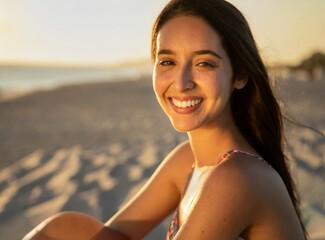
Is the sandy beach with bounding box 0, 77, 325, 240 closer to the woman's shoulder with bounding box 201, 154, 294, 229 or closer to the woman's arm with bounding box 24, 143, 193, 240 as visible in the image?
the woman's arm with bounding box 24, 143, 193, 240

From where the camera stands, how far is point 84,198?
3768 mm

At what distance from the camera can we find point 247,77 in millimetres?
1977

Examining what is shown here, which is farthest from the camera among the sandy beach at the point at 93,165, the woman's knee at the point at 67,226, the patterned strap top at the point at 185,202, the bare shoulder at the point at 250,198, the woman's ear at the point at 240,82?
the sandy beach at the point at 93,165

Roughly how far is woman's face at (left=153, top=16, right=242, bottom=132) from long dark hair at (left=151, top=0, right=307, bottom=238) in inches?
1.4

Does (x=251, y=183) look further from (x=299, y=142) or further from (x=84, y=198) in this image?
(x=299, y=142)

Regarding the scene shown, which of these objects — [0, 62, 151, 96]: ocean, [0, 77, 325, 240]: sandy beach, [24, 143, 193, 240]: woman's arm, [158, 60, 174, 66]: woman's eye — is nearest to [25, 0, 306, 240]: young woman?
[158, 60, 174, 66]: woman's eye

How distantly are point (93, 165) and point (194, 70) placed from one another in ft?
10.1

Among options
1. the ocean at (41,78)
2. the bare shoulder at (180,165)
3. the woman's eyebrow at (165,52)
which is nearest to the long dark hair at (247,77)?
the woman's eyebrow at (165,52)

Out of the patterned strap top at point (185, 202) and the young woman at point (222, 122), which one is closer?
the young woman at point (222, 122)

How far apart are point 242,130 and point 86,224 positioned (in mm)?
898

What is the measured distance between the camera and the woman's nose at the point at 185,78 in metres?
1.87

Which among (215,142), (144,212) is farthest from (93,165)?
(215,142)

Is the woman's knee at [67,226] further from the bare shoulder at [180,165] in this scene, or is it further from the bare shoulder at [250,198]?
the bare shoulder at [250,198]

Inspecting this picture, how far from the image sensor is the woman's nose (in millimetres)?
1870
